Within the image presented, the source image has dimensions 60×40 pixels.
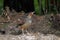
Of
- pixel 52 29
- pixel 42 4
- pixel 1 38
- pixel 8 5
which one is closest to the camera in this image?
pixel 1 38

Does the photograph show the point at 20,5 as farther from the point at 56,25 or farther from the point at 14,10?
the point at 56,25

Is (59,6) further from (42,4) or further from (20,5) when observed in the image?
(20,5)

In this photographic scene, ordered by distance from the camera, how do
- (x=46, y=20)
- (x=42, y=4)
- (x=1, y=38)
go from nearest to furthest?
(x=1, y=38) → (x=46, y=20) → (x=42, y=4)

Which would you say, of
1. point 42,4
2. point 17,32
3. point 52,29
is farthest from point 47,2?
point 17,32

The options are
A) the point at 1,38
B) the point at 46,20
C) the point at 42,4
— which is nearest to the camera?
the point at 1,38

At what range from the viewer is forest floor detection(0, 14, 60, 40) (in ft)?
24.4

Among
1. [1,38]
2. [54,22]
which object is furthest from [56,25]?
[1,38]

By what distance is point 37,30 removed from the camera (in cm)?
816

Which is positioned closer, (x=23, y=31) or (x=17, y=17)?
(x=23, y=31)

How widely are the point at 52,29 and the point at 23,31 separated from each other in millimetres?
1104

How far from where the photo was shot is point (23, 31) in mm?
7559

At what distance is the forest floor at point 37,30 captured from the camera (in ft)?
24.4

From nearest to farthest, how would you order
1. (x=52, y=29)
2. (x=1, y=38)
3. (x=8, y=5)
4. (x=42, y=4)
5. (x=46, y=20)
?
(x=1, y=38) → (x=52, y=29) → (x=46, y=20) → (x=42, y=4) → (x=8, y=5)

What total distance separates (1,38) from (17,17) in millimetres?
1854
